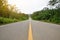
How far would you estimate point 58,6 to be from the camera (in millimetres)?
73750

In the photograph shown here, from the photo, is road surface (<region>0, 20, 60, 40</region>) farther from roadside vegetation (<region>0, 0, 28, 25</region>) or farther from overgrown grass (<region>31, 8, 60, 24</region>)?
overgrown grass (<region>31, 8, 60, 24</region>)

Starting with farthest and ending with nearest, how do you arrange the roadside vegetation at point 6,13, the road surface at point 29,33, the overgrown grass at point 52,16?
the overgrown grass at point 52,16
the roadside vegetation at point 6,13
the road surface at point 29,33

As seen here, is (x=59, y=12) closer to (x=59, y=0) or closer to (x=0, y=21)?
(x=59, y=0)

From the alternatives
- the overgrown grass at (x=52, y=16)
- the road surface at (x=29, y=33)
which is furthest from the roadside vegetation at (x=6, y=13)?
the road surface at (x=29, y=33)

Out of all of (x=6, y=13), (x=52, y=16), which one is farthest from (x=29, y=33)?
(x=52, y=16)

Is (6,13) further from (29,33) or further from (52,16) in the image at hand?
(29,33)

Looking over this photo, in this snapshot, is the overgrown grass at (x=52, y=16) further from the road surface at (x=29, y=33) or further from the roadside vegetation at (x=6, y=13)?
the road surface at (x=29, y=33)

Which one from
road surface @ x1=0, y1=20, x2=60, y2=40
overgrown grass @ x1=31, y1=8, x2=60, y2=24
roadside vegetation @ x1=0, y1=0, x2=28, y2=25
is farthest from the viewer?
overgrown grass @ x1=31, y1=8, x2=60, y2=24

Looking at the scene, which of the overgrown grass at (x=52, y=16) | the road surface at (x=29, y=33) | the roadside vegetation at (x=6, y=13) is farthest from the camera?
the overgrown grass at (x=52, y=16)

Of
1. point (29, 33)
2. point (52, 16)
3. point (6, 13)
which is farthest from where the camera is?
point (52, 16)

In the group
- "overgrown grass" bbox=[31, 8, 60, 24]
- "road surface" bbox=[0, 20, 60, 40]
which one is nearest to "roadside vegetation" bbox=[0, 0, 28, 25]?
"overgrown grass" bbox=[31, 8, 60, 24]

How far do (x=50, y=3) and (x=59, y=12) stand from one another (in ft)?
31.8

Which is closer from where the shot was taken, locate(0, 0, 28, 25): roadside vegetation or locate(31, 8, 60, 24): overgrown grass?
locate(0, 0, 28, 25): roadside vegetation

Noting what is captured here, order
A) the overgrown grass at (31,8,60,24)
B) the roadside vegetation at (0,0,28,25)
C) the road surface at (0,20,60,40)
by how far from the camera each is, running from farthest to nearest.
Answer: the overgrown grass at (31,8,60,24) → the roadside vegetation at (0,0,28,25) → the road surface at (0,20,60,40)
